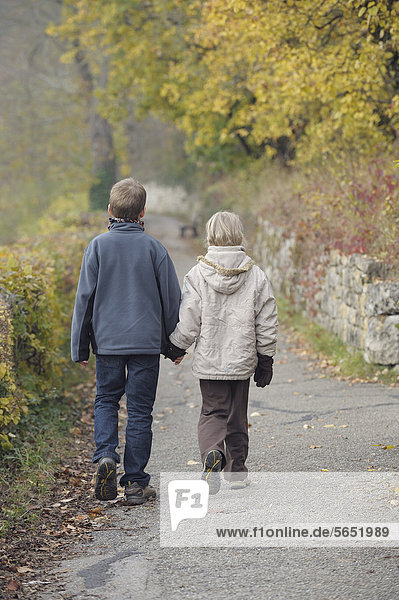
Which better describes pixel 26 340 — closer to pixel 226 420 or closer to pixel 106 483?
pixel 106 483

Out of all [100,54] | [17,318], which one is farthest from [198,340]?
[100,54]

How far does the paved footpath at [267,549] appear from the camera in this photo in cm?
348

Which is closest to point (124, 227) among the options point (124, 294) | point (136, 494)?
point (124, 294)

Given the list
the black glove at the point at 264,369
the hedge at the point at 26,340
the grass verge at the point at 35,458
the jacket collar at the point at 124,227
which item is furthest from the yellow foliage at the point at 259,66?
the grass verge at the point at 35,458

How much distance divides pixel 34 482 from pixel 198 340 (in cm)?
160

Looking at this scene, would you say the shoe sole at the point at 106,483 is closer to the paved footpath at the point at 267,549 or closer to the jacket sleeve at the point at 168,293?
the paved footpath at the point at 267,549

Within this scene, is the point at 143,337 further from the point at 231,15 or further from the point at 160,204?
the point at 160,204

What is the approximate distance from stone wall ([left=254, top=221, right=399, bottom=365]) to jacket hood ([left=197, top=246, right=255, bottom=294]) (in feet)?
6.41

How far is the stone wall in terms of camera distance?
27.3 feet

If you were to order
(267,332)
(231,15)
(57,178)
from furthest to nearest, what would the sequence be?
(57,178) → (231,15) → (267,332)

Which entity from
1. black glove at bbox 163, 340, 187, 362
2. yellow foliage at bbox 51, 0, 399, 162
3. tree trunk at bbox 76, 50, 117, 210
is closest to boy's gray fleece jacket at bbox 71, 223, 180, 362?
black glove at bbox 163, 340, 187, 362

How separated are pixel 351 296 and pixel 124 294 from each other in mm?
5289

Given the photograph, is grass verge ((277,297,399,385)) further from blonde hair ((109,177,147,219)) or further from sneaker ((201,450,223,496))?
blonde hair ((109,177,147,219))

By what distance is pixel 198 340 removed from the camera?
4.85 m
